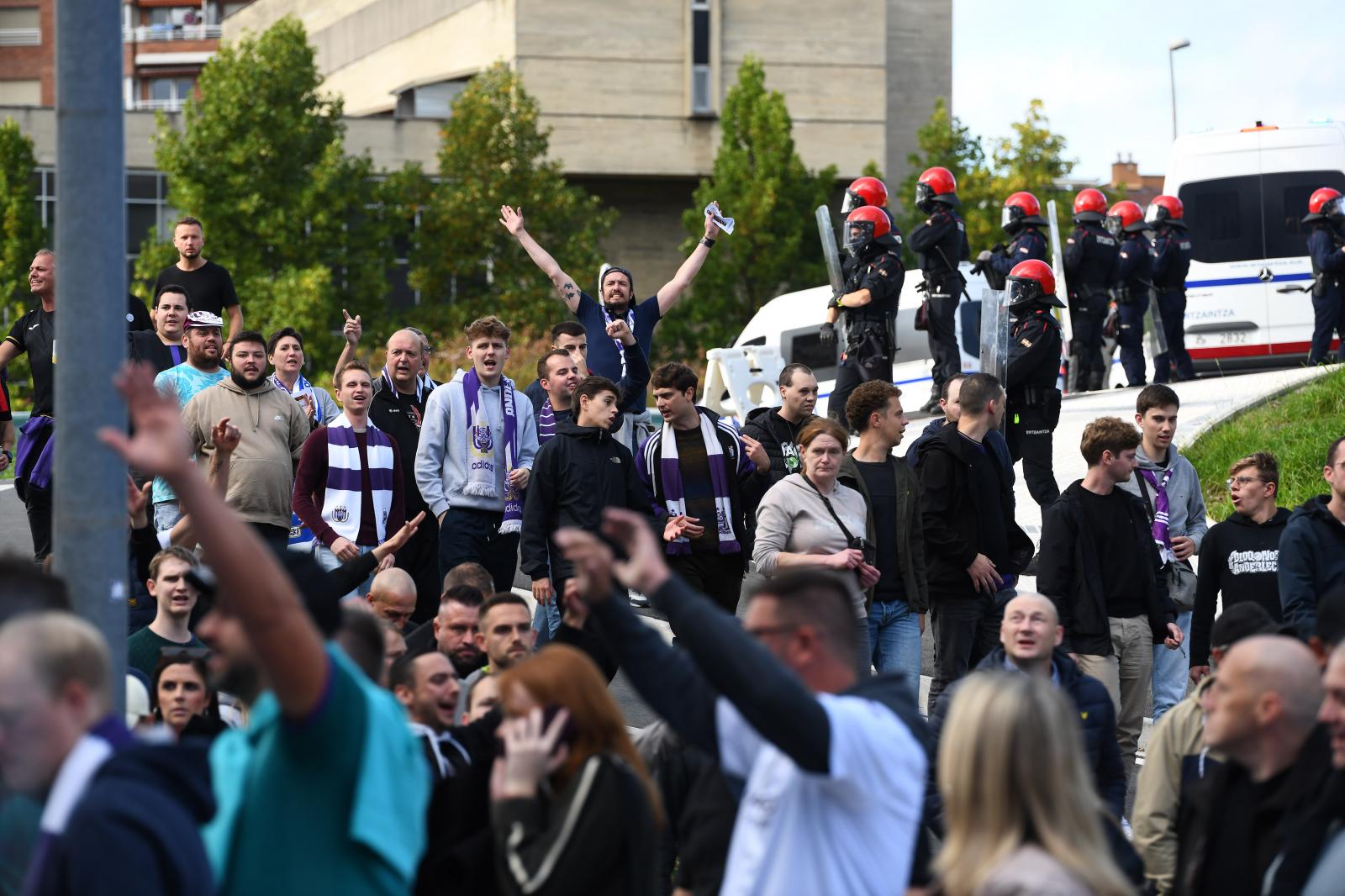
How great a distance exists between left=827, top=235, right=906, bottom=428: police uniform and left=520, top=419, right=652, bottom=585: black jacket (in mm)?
6144

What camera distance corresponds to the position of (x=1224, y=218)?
23547 mm

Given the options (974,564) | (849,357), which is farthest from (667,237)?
(974,564)

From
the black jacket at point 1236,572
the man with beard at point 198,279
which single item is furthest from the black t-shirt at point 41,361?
the black jacket at point 1236,572

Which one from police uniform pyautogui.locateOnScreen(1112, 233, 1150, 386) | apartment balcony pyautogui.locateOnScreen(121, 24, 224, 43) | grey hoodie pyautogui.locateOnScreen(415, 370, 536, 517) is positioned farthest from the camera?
apartment balcony pyautogui.locateOnScreen(121, 24, 224, 43)

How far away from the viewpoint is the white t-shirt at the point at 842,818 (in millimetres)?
3975

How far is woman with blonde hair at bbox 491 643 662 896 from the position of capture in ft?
14.6

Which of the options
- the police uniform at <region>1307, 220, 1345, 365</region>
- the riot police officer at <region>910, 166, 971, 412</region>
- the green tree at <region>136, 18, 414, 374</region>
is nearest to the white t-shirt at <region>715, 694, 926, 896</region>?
the riot police officer at <region>910, 166, 971, 412</region>

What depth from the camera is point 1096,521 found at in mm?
9102

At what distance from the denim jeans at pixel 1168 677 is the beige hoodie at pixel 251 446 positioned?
4.51 meters

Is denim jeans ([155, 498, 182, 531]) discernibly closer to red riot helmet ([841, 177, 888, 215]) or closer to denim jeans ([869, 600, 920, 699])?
denim jeans ([869, 600, 920, 699])

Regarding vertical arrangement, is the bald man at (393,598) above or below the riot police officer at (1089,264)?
below

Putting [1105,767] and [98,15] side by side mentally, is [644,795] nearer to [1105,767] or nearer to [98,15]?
[98,15]

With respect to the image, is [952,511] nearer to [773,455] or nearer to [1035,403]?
[773,455]

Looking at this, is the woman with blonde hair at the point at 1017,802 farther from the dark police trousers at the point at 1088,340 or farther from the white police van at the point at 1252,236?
the white police van at the point at 1252,236
